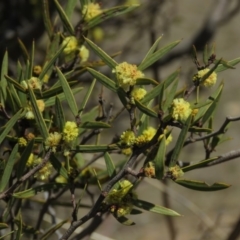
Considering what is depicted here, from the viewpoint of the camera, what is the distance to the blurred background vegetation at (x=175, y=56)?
1.44m

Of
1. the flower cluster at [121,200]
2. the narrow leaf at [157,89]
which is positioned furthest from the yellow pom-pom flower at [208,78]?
the flower cluster at [121,200]

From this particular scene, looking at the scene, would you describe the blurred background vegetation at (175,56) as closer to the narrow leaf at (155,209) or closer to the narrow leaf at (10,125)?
the narrow leaf at (155,209)

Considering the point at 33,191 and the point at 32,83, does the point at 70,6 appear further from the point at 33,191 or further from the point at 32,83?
the point at 33,191

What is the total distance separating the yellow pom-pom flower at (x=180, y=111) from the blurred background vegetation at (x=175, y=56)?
0.57 feet

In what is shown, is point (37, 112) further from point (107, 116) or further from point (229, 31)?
point (229, 31)

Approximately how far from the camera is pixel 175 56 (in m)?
2.04

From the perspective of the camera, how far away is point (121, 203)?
0.63m

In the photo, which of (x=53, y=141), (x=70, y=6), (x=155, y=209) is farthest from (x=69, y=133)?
(x=70, y=6)

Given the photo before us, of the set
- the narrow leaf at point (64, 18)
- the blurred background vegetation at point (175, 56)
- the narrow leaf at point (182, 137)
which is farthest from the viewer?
the blurred background vegetation at point (175, 56)

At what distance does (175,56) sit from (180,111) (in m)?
1.47

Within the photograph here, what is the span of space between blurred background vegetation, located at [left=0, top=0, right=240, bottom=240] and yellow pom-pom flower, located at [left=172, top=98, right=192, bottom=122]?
17 cm

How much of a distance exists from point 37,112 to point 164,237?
205 cm

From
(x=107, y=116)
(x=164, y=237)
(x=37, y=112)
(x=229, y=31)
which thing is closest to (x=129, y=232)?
(x=164, y=237)

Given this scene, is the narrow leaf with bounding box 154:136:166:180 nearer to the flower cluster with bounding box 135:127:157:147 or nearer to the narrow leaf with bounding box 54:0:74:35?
the flower cluster with bounding box 135:127:157:147
